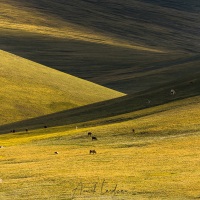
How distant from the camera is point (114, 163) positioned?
4975 centimetres

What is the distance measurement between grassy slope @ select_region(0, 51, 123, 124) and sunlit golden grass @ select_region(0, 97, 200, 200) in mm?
56474

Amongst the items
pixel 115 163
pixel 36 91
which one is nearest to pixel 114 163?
pixel 115 163

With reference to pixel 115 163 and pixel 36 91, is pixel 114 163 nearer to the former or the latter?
pixel 115 163

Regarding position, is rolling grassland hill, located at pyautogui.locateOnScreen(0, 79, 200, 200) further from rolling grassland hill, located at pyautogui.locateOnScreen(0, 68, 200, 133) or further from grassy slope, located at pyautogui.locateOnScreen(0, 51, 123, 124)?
grassy slope, located at pyautogui.locateOnScreen(0, 51, 123, 124)

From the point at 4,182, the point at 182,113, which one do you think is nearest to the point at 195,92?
the point at 182,113

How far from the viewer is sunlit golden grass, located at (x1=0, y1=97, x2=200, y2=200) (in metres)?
37.6

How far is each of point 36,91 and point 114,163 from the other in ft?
332

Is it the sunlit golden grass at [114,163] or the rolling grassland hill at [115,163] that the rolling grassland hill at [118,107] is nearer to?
the rolling grassland hill at [115,163]

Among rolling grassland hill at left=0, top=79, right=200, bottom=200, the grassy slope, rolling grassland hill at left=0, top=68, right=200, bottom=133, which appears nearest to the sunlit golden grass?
rolling grassland hill at left=0, top=79, right=200, bottom=200

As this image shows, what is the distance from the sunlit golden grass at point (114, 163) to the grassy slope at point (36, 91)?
56.5 m

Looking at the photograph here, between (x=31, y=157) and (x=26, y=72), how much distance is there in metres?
105

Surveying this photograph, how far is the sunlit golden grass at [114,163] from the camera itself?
3759 centimetres

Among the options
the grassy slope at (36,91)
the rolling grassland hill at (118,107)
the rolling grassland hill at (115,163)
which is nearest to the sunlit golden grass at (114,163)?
the rolling grassland hill at (115,163)

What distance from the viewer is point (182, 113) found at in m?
84.8
